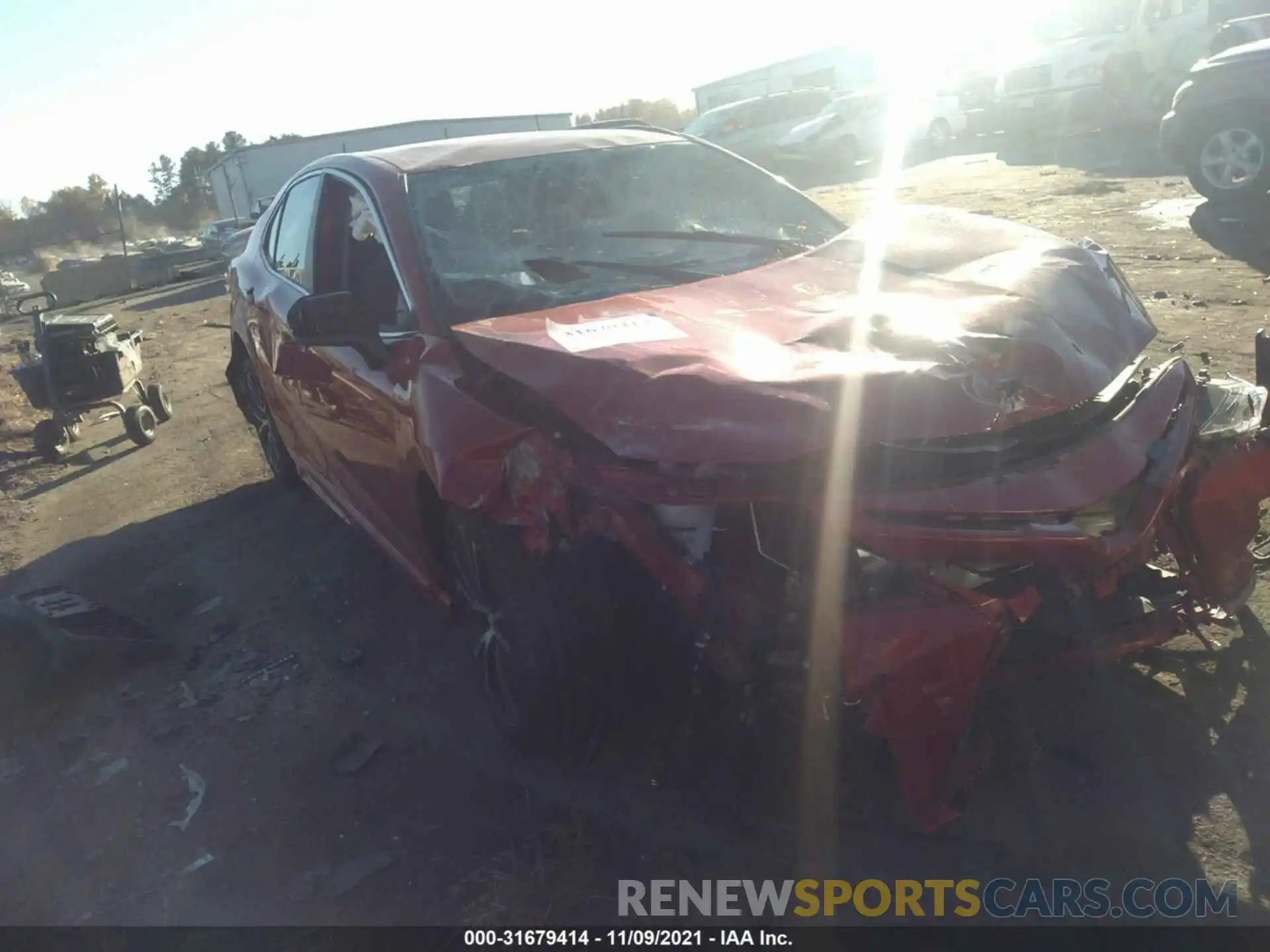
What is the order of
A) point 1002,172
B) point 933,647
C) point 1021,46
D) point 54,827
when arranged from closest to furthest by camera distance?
point 933,647 → point 54,827 → point 1002,172 → point 1021,46

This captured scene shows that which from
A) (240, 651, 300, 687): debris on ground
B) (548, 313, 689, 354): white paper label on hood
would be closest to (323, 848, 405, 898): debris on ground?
(240, 651, 300, 687): debris on ground

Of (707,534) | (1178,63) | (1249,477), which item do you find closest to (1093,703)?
(1249,477)

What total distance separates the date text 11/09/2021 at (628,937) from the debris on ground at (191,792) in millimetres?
1210

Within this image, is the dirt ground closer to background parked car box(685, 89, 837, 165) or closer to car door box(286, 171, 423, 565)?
car door box(286, 171, 423, 565)

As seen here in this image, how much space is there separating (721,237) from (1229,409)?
1.85m

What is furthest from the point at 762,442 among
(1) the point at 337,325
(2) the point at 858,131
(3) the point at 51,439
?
(2) the point at 858,131

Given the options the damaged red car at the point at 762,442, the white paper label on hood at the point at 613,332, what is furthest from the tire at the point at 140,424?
the white paper label on hood at the point at 613,332

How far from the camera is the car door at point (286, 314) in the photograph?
4.58m

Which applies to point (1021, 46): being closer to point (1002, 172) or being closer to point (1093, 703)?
point (1002, 172)

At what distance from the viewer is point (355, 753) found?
11.5 feet

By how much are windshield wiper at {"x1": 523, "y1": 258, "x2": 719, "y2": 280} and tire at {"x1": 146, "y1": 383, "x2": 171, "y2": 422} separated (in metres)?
5.68

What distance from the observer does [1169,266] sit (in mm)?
8250

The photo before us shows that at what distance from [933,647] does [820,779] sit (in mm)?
694

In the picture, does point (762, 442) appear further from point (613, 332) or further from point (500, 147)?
point (500, 147)
